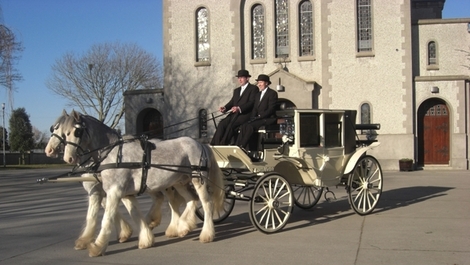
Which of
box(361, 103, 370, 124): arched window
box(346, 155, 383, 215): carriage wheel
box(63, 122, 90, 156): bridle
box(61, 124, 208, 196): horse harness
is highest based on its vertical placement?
box(361, 103, 370, 124): arched window

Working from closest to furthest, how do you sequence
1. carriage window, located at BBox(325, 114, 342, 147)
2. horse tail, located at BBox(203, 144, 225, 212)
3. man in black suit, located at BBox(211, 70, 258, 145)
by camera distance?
horse tail, located at BBox(203, 144, 225, 212) → man in black suit, located at BBox(211, 70, 258, 145) → carriage window, located at BBox(325, 114, 342, 147)

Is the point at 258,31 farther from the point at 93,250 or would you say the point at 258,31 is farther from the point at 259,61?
the point at 93,250

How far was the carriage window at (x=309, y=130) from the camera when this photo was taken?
9773 millimetres

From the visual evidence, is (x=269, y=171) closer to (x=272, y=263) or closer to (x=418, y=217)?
(x=272, y=263)

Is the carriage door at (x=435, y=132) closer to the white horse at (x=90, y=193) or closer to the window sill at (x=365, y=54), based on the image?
the window sill at (x=365, y=54)

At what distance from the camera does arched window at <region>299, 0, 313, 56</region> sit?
2548 centimetres

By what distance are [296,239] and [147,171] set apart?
8.74 ft


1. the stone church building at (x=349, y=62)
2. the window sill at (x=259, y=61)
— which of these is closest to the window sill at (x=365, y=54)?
the stone church building at (x=349, y=62)

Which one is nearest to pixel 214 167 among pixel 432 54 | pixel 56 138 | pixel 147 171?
pixel 147 171

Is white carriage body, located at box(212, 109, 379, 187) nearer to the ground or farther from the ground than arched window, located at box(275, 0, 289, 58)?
nearer to the ground

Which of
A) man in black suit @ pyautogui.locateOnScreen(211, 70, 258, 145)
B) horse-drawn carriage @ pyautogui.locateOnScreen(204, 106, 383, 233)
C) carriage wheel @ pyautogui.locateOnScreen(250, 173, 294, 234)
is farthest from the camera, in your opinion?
man in black suit @ pyautogui.locateOnScreen(211, 70, 258, 145)

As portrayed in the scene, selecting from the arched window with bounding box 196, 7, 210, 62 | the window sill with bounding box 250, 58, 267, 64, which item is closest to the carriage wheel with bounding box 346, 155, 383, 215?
the window sill with bounding box 250, 58, 267, 64

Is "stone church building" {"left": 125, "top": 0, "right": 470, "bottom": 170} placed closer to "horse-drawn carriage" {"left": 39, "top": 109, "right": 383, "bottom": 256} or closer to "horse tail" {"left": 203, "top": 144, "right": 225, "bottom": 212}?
"horse-drawn carriage" {"left": 39, "top": 109, "right": 383, "bottom": 256}

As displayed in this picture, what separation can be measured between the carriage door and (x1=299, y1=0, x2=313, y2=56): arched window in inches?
252
